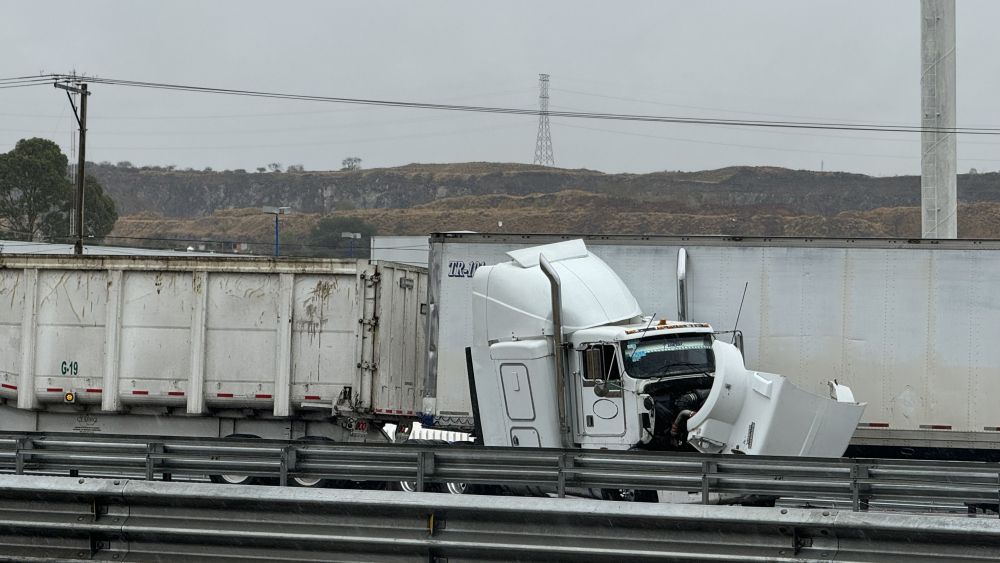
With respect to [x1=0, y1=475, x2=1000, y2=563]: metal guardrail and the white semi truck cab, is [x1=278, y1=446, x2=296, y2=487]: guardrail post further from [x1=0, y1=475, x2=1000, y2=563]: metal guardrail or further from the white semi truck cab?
the white semi truck cab

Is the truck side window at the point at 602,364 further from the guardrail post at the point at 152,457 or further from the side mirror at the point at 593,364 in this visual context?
the guardrail post at the point at 152,457

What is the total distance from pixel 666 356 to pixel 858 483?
4.57 m

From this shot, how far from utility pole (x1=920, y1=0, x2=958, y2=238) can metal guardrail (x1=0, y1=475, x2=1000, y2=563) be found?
27.4 m

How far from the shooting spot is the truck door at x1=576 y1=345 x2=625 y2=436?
477 inches

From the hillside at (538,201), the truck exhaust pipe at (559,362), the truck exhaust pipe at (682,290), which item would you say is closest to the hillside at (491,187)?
the hillside at (538,201)

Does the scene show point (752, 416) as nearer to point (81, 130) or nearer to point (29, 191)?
point (81, 130)

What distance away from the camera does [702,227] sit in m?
100

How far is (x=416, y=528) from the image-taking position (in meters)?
7.78

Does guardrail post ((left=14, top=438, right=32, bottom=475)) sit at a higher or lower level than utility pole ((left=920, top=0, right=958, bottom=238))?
lower

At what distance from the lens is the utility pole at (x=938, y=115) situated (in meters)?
32.7

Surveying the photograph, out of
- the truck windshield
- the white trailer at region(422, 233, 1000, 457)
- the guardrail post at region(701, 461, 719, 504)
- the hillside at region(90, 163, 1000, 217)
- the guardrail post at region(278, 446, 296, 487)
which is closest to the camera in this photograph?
the guardrail post at region(701, 461, 719, 504)

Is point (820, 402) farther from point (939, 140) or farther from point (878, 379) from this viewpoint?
point (939, 140)

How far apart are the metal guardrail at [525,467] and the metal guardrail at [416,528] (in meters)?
0.56

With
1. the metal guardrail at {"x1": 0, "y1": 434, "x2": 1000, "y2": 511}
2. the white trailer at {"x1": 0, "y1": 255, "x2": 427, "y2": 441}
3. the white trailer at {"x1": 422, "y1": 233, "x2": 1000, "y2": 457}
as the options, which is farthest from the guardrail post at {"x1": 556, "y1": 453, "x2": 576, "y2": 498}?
the white trailer at {"x1": 0, "y1": 255, "x2": 427, "y2": 441}
